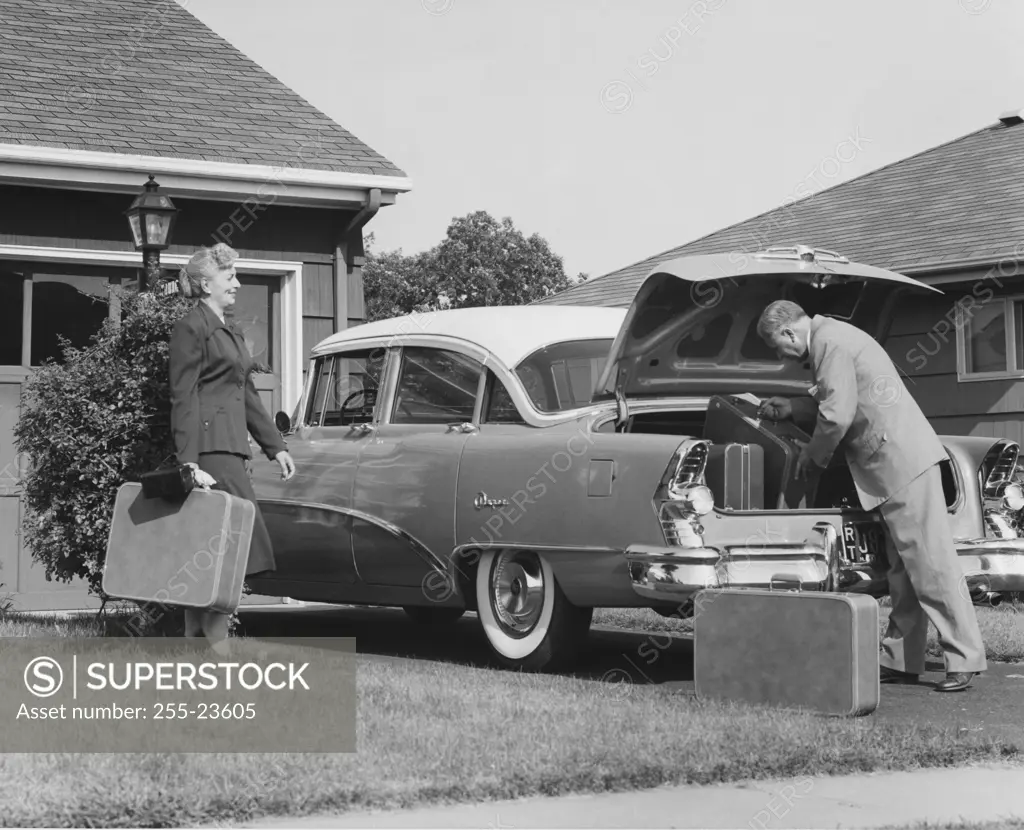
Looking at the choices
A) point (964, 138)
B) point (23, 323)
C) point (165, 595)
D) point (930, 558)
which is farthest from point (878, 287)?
point (964, 138)

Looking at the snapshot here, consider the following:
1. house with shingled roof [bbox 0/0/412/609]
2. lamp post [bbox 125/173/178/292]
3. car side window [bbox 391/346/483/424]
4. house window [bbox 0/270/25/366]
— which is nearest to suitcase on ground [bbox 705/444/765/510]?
car side window [bbox 391/346/483/424]

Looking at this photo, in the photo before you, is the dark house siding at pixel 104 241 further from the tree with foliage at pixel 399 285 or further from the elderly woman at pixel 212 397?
the tree with foliage at pixel 399 285

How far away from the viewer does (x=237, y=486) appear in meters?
7.30

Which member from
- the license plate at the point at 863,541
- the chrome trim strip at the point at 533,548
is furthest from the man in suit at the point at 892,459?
the chrome trim strip at the point at 533,548

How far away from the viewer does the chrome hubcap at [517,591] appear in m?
8.11

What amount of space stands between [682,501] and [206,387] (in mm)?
2293

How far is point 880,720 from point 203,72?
31.8 ft

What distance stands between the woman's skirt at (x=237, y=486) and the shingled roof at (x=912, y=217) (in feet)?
29.9

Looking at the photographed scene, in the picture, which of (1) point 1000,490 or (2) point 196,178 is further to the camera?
(2) point 196,178

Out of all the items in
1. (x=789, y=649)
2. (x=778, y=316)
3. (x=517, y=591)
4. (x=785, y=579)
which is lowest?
(x=789, y=649)

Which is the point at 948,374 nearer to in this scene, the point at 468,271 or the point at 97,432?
the point at 97,432

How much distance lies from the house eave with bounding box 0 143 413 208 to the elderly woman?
466 centimetres

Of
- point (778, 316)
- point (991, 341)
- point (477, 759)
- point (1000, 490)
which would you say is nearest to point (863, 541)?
point (1000, 490)

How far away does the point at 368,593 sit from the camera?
8898mm
